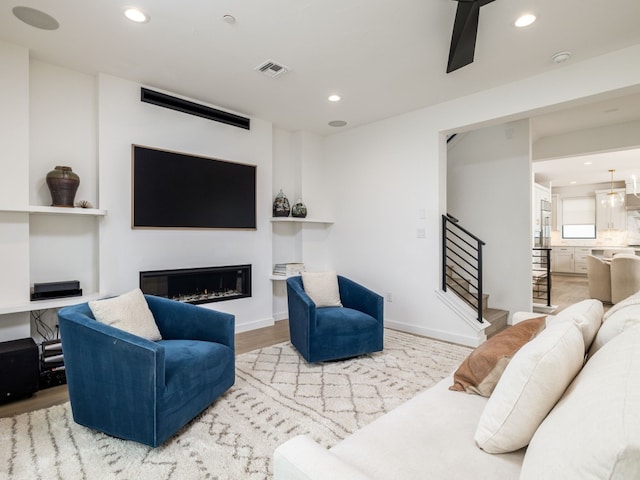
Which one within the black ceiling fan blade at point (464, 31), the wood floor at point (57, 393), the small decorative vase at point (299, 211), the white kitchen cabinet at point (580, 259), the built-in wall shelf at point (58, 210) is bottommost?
the wood floor at point (57, 393)

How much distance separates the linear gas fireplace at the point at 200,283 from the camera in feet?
11.8

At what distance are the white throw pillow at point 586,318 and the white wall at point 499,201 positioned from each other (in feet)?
10.6

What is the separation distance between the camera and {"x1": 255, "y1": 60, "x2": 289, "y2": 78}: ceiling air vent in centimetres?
301

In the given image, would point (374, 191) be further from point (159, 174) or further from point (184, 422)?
point (184, 422)

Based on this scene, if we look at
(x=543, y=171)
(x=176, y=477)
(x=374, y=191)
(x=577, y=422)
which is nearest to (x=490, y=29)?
(x=374, y=191)

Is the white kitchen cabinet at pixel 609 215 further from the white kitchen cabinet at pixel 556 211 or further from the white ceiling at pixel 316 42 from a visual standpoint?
the white ceiling at pixel 316 42

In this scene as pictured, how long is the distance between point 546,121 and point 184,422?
17.7ft

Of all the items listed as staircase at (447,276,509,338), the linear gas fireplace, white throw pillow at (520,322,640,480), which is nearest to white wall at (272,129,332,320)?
the linear gas fireplace

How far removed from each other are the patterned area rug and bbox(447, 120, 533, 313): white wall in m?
2.05

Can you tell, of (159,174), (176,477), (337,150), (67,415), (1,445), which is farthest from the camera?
(337,150)

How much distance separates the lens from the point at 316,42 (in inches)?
105

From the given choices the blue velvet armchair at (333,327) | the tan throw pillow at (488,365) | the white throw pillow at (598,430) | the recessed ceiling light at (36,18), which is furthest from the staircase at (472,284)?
the recessed ceiling light at (36,18)

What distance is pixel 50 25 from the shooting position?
8.18ft

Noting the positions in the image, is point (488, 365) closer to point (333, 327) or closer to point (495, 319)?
point (333, 327)
